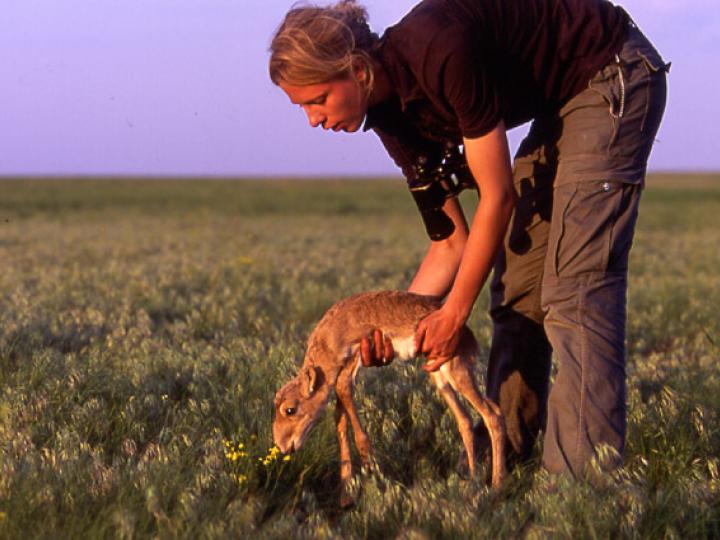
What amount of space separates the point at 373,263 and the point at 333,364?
10.3 meters

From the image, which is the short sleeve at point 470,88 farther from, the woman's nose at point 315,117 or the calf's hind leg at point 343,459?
the calf's hind leg at point 343,459

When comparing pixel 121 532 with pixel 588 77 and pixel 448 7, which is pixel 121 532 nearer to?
pixel 448 7

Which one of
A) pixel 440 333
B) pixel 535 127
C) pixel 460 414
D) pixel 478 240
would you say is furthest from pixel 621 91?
pixel 460 414

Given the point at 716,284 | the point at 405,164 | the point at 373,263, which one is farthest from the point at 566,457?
the point at 373,263

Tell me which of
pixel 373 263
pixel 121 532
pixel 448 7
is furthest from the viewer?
pixel 373 263

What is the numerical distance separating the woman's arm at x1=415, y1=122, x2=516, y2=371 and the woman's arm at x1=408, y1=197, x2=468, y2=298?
70 centimetres

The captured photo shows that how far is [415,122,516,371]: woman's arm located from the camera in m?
3.67

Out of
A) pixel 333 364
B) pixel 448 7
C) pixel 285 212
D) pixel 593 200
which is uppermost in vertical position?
pixel 448 7

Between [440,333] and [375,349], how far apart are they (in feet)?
0.89

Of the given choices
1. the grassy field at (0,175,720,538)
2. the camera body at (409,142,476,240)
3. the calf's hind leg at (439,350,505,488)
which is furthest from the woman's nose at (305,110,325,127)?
the grassy field at (0,175,720,538)

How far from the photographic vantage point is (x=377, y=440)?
457cm

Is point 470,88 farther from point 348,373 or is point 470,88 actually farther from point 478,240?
point 348,373

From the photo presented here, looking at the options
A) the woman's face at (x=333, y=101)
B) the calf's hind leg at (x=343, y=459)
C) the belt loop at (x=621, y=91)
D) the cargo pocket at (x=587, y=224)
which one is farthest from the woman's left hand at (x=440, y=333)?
the belt loop at (x=621, y=91)

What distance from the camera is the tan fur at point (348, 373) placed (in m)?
3.85
